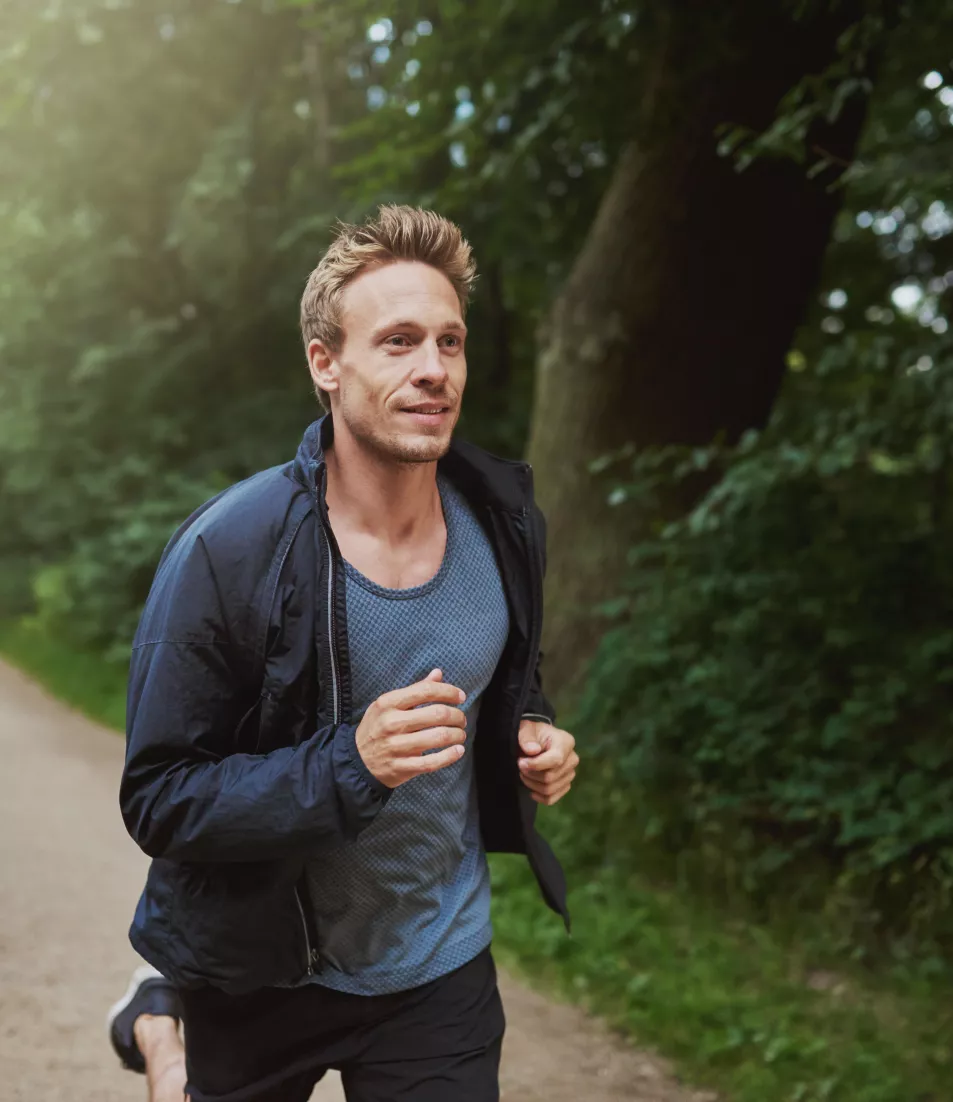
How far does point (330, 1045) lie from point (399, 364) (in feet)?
4.30

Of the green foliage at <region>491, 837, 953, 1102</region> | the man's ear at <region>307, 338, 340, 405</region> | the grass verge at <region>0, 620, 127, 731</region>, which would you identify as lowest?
the grass verge at <region>0, 620, 127, 731</region>

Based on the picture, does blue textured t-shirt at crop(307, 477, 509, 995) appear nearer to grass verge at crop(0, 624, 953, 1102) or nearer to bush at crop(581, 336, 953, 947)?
grass verge at crop(0, 624, 953, 1102)

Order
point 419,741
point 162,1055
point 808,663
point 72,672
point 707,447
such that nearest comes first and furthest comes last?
point 419,741
point 162,1055
point 707,447
point 808,663
point 72,672

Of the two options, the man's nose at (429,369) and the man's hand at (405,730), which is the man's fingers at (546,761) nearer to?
the man's hand at (405,730)

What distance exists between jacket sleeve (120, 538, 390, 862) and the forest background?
2.53 metres

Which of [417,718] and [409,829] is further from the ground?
[417,718]

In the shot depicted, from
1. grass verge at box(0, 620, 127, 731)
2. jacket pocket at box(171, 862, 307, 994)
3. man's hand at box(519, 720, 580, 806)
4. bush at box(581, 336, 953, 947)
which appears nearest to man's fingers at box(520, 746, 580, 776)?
man's hand at box(519, 720, 580, 806)

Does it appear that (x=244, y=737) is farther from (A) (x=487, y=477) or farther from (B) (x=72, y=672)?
(B) (x=72, y=672)

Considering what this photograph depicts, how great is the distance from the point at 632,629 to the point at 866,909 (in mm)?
1705

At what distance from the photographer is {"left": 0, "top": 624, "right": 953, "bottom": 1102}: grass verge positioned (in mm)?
3787

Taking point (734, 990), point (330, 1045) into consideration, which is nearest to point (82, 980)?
point (734, 990)

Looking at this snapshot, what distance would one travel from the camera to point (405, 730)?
1875mm

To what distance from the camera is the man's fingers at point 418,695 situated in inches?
73.8

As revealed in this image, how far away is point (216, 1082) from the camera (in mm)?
2262
